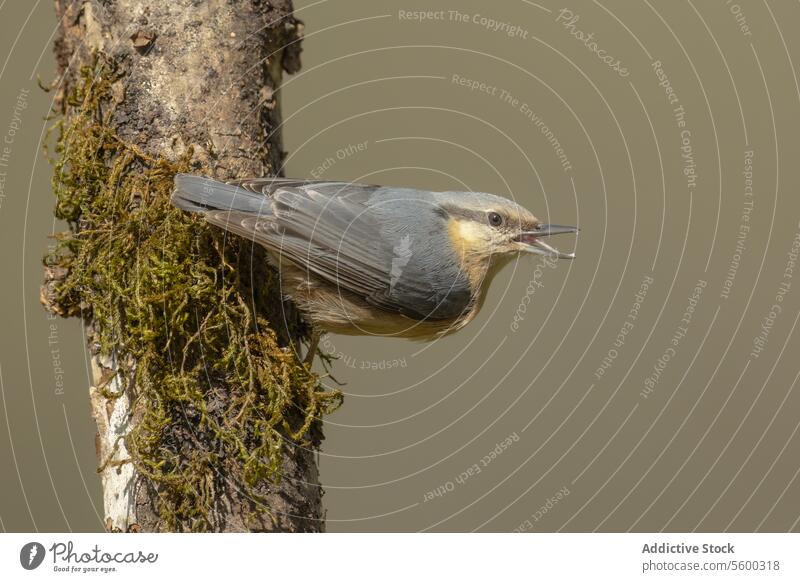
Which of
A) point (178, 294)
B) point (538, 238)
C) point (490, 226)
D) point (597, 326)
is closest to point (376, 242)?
point (490, 226)

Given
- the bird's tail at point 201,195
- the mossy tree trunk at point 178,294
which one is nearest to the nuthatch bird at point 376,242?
the bird's tail at point 201,195

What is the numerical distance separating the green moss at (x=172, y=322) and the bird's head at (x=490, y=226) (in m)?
0.96

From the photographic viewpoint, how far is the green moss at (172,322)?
305 centimetres

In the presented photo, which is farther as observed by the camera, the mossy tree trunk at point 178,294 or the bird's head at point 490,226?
the bird's head at point 490,226

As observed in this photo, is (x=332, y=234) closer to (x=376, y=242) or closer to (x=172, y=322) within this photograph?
(x=376, y=242)

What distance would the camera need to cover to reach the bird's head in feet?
12.8

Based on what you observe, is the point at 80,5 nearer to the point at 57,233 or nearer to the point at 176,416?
the point at 57,233

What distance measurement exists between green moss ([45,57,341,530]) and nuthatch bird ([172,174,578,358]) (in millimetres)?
154

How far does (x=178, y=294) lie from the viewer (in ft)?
10.2

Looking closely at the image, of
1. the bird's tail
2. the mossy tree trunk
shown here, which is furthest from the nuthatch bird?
the mossy tree trunk

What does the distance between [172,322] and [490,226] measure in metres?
1.51

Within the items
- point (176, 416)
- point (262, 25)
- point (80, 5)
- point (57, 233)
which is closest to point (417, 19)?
point (262, 25)

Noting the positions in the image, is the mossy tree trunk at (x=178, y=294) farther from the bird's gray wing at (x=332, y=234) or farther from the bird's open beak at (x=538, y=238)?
the bird's open beak at (x=538, y=238)

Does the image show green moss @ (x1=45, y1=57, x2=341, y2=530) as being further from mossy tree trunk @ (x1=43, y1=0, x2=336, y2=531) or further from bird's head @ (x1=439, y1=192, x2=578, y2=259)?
bird's head @ (x1=439, y1=192, x2=578, y2=259)
